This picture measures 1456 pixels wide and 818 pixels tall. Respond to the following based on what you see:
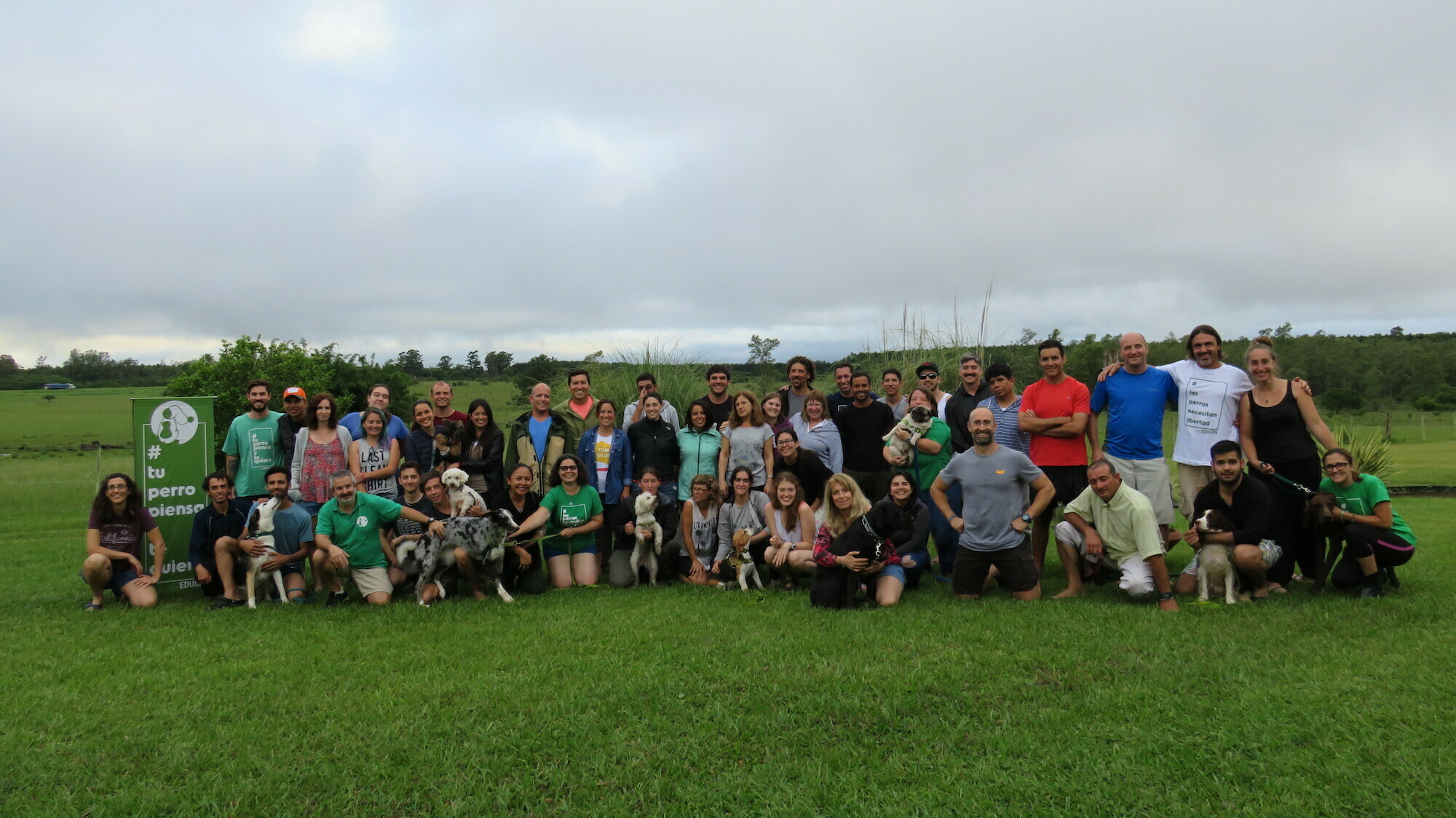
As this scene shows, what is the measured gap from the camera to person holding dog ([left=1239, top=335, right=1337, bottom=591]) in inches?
249

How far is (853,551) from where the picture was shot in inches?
251

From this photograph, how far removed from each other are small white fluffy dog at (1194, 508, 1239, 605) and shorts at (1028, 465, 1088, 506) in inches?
38.2

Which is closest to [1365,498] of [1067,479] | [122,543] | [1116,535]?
[1116,535]

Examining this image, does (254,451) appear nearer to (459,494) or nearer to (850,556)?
(459,494)

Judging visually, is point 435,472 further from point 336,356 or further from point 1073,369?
point 336,356

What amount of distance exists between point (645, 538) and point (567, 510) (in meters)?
0.77

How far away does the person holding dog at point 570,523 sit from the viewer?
24.9 ft

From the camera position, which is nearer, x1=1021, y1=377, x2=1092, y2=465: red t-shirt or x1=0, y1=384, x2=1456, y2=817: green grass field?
x1=0, y1=384, x2=1456, y2=817: green grass field

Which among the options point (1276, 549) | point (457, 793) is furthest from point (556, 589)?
point (1276, 549)

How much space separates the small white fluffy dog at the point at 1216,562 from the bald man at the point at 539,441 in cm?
562

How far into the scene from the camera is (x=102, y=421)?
148 feet

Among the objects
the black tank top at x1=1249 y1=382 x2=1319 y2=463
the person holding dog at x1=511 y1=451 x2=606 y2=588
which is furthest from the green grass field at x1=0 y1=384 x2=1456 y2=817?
the person holding dog at x1=511 y1=451 x2=606 y2=588

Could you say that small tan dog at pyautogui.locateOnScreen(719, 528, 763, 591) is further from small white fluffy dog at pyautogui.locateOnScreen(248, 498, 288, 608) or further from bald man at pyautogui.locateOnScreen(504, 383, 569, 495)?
small white fluffy dog at pyautogui.locateOnScreen(248, 498, 288, 608)

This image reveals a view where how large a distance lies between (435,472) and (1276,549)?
686 cm
